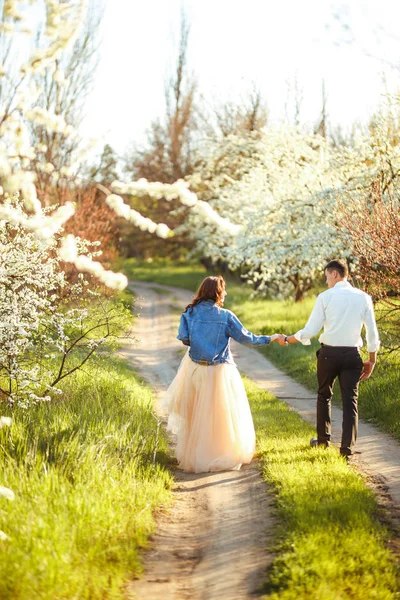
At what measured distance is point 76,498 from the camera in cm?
518

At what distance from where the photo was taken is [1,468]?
5.97 metres

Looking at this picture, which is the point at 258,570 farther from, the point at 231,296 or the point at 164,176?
the point at 164,176

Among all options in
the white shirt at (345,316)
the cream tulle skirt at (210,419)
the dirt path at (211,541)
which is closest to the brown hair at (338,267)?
the white shirt at (345,316)

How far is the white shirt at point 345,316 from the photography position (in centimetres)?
722

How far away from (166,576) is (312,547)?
97 cm

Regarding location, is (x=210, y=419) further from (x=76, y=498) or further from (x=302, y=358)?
(x=302, y=358)

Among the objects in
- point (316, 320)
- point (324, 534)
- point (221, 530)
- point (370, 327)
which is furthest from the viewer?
point (316, 320)

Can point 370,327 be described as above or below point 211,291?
below

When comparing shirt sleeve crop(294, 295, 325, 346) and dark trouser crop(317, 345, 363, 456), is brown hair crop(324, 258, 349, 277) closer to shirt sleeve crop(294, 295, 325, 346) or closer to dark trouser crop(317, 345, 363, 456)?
shirt sleeve crop(294, 295, 325, 346)

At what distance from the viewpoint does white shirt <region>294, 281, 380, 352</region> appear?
7219mm

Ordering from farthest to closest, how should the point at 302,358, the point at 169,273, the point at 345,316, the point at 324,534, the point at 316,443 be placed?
the point at 169,273
the point at 302,358
the point at 316,443
the point at 345,316
the point at 324,534

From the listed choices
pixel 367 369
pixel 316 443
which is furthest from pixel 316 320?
pixel 316 443

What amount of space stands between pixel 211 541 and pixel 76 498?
104cm

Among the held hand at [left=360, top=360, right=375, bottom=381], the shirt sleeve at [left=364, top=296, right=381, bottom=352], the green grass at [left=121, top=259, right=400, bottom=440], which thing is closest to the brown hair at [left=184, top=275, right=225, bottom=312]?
the shirt sleeve at [left=364, top=296, right=381, bottom=352]
